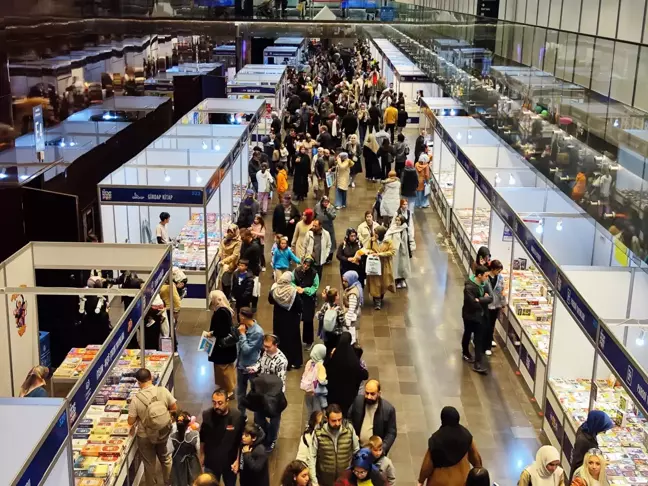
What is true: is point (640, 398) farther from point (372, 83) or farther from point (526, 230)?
point (372, 83)

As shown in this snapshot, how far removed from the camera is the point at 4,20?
39.9 ft

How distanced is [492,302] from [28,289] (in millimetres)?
5385

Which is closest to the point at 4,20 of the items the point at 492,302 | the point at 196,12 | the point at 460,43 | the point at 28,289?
the point at 28,289

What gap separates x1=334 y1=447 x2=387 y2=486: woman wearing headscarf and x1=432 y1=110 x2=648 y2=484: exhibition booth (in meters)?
1.98

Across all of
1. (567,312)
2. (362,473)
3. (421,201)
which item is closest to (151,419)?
(362,473)

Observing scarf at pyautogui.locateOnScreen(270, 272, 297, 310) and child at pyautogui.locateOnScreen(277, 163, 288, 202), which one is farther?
child at pyautogui.locateOnScreen(277, 163, 288, 202)

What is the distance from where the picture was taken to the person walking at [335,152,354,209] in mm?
17125

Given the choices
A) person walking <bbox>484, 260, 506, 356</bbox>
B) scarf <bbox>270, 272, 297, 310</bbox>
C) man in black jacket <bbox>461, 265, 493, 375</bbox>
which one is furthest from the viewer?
person walking <bbox>484, 260, 506, 356</bbox>

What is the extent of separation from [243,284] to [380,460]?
15.3 feet

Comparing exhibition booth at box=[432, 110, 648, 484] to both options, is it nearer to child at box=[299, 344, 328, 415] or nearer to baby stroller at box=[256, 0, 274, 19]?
child at box=[299, 344, 328, 415]

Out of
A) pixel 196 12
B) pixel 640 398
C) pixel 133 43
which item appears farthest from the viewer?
pixel 196 12

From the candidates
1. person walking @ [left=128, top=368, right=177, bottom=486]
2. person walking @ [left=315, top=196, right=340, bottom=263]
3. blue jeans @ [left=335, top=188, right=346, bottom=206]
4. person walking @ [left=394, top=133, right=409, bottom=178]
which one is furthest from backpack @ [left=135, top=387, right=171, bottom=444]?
person walking @ [left=394, top=133, right=409, bottom=178]

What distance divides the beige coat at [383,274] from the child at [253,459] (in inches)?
224

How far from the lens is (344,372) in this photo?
7891 mm
